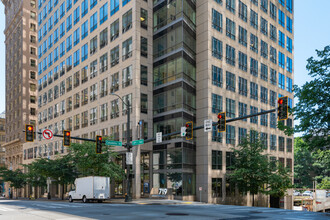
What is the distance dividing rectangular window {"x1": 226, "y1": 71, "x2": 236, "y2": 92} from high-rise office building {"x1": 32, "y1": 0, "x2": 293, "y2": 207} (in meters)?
0.14

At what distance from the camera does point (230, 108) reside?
164 feet

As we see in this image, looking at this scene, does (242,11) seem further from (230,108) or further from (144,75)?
(144,75)

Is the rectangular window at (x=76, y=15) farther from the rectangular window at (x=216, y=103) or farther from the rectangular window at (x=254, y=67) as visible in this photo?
the rectangular window at (x=254, y=67)

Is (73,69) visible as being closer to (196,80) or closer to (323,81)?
(196,80)

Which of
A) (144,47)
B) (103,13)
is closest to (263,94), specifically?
(144,47)

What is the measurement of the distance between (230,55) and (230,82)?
3.89 m

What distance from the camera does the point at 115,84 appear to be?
51406 mm

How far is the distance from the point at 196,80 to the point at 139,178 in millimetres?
15061

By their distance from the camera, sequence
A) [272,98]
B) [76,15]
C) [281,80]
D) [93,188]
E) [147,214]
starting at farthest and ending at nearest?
[76,15], [281,80], [272,98], [93,188], [147,214]

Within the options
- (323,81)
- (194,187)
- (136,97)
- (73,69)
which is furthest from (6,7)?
(323,81)

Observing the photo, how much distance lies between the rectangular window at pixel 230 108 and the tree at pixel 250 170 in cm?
501

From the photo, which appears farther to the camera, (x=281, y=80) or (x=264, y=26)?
(x=281, y=80)

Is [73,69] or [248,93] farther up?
[73,69]

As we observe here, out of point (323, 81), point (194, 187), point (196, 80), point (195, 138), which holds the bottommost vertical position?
point (194, 187)
